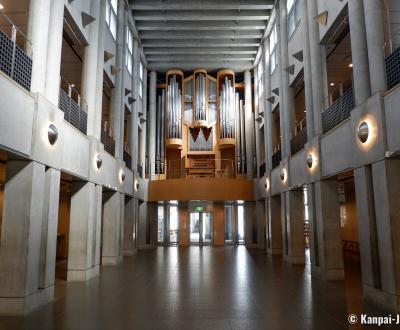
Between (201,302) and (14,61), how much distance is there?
18.9 feet

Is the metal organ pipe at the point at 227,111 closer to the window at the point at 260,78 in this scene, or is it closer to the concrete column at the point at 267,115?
the window at the point at 260,78

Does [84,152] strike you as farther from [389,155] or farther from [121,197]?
[389,155]

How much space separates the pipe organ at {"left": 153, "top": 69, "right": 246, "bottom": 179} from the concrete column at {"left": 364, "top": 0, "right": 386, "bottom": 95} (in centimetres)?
1478

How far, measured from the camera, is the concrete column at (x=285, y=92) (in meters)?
14.0

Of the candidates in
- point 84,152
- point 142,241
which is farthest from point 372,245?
point 142,241

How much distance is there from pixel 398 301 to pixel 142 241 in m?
15.2

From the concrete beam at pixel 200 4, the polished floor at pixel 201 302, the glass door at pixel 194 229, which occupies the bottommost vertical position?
the polished floor at pixel 201 302

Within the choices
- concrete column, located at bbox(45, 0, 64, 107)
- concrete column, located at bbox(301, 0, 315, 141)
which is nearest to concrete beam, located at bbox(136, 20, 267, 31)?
concrete column, located at bbox(301, 0, 315, 141)

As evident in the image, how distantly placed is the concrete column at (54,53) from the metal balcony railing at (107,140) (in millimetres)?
4706

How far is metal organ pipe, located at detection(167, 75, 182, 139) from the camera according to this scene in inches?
877

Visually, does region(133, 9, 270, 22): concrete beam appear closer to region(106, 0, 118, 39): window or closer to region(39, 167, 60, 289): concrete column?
region(106, 0, 118, 39): window

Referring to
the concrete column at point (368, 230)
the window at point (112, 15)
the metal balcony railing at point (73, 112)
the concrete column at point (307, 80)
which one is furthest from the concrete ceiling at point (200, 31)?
the concrete column at point (368, 230)

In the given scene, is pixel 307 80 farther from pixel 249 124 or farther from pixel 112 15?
pixel 249 124

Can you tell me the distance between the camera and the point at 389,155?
6410mm
